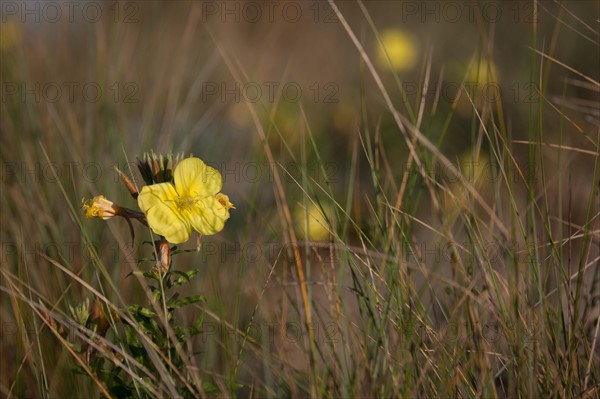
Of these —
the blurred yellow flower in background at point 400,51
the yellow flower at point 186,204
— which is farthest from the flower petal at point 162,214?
the blurred yellow flower in background at point 400,51

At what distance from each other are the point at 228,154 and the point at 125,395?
1829mm

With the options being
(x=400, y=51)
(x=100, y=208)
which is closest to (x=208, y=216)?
(x=100, y=208)

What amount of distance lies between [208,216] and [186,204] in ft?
0.13

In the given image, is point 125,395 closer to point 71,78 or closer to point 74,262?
point 74,262

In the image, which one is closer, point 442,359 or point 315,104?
point 442,359

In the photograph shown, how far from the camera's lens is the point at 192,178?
48.2 inches

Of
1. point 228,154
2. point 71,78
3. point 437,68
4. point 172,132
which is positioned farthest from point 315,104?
point 172,132

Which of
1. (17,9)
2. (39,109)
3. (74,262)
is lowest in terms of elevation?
(74,262)

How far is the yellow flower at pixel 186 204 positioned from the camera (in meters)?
1.16

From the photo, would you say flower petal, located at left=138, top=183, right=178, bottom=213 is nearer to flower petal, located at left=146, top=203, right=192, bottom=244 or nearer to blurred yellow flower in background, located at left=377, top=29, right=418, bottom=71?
flower petal, located at left=146, top=203, right=192, bottom=244

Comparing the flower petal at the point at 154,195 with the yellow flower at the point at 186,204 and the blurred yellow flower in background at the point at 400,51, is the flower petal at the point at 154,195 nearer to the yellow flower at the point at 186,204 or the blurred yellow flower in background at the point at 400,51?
the yellow flower at the point at 186,204

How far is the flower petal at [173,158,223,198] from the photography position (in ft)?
3.97

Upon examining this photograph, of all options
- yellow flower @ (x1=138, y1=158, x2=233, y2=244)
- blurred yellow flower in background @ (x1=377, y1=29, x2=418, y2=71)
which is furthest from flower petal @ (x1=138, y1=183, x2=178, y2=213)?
blurred yellow flower in background @ (x1=377, y1=29, x2=418, y2=71)

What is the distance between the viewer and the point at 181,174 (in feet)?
3.97
